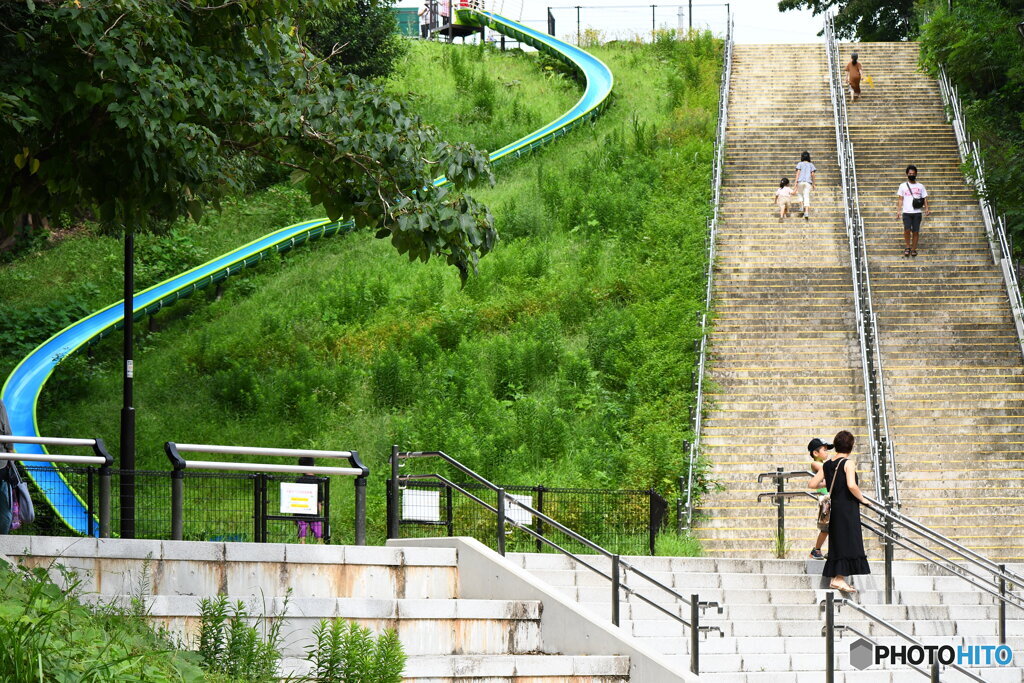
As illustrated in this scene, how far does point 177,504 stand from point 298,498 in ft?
4.89

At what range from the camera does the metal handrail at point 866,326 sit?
18.4m

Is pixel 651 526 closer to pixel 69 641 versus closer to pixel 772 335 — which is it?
pixel 772 335

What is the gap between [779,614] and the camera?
1229 cm

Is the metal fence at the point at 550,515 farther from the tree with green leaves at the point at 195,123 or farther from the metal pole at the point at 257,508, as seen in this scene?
the tree with green leaves at the point at 195,123

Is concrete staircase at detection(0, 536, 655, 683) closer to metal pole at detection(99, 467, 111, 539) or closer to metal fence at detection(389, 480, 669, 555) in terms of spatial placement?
metal pole at detection(99, 467, 111, 539)

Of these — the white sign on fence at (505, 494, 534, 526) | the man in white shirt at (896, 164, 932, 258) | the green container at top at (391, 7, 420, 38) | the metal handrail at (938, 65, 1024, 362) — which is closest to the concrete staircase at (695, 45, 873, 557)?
the man in white shirt at (896, 164, 932, 258)

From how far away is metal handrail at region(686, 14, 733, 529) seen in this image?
18.4 metres

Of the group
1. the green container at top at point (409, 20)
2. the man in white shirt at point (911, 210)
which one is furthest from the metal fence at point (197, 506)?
the green container at top at point (409, 20)

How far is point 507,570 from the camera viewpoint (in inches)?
439


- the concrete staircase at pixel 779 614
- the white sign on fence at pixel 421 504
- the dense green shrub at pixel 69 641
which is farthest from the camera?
the white sign on fence at pixel 421 504

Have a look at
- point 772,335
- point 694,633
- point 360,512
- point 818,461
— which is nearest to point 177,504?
point 360,512

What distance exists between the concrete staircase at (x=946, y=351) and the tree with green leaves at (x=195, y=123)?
9.09 m

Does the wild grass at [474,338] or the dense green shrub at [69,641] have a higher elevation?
the wild grass at [474,338]

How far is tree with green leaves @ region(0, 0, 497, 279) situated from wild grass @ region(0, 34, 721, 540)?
5570 millimetres
